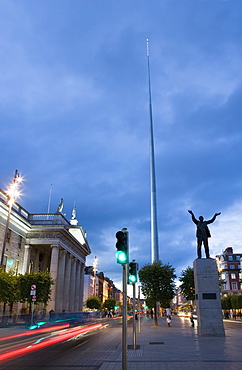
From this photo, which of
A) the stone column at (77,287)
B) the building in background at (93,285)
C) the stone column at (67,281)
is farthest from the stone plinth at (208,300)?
the building in background at (93,285)

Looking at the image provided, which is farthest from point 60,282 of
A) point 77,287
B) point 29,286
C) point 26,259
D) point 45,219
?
point 77,287

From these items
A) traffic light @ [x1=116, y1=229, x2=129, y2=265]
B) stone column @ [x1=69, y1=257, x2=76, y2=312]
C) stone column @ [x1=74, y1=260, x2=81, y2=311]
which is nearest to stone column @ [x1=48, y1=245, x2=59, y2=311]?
stone column @ [x1=69, y1=257, x2=76, y2=312]

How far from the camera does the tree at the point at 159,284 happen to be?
3441 centimetres

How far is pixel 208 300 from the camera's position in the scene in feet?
68.0

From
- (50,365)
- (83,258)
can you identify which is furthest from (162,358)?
(83,258)

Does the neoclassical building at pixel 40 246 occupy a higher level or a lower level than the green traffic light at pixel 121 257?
higher

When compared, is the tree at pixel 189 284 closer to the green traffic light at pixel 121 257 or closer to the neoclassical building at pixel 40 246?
the neoclassical building at pixel 40 246

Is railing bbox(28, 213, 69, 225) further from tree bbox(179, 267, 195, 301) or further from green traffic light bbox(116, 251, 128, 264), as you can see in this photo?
green traffic light bbox(116, 251, 128, 264)

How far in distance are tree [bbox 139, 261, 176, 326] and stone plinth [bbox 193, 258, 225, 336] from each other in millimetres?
13476

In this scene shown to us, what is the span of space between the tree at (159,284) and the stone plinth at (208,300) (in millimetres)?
13476

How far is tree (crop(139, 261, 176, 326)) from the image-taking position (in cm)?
3441

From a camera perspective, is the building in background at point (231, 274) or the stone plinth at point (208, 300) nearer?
the stone plinth at point (208, 300)

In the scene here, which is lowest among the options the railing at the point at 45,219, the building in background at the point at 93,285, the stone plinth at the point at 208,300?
the stone plinth at the point at 208,300

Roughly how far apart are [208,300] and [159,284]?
1448cm
